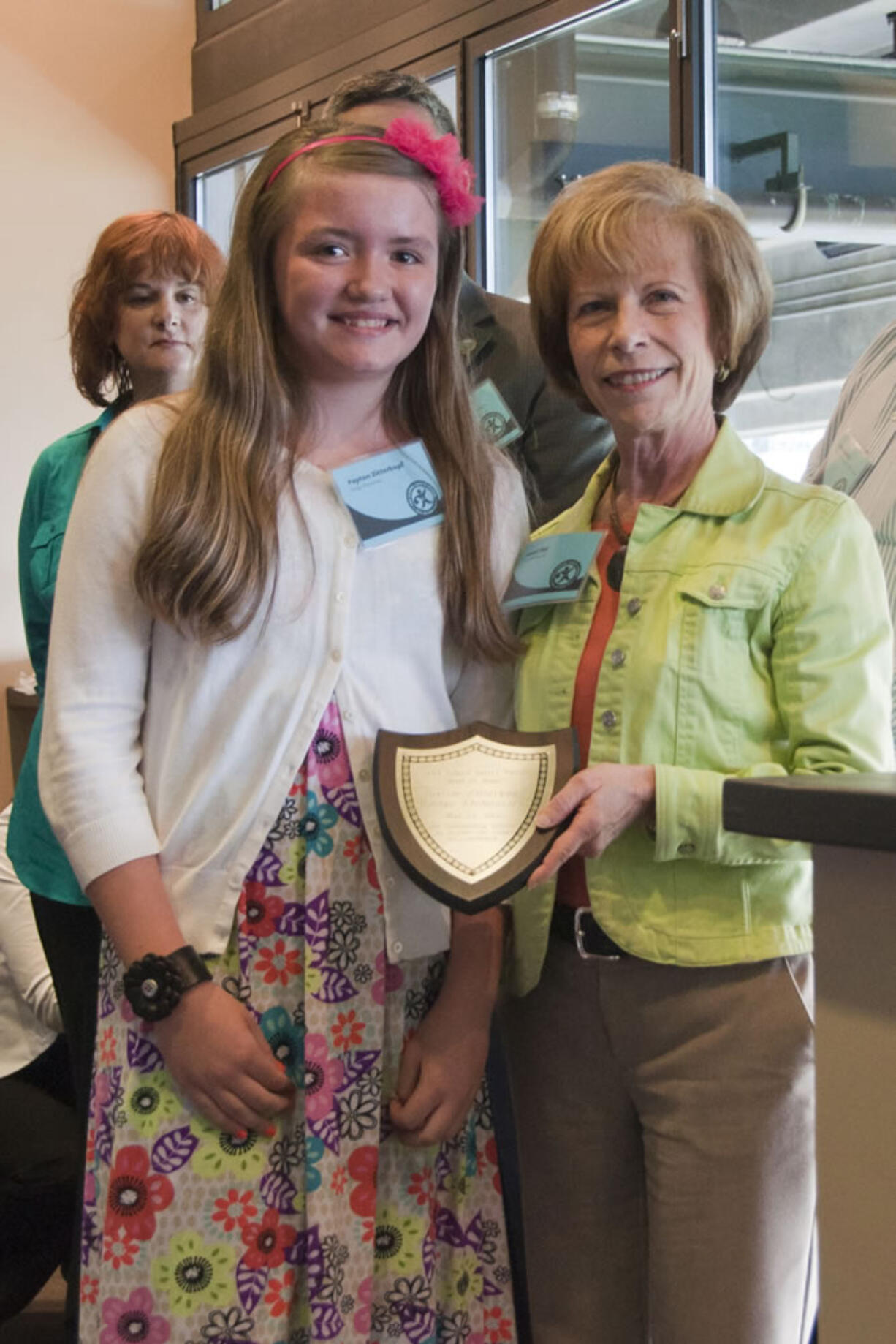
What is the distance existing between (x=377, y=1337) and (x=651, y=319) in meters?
0.99

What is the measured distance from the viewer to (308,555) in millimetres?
1413

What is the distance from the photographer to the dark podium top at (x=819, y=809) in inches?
33.2

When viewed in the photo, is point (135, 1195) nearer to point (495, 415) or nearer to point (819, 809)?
point (819, 809)

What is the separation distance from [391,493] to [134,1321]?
79cm

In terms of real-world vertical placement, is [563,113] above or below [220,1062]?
above

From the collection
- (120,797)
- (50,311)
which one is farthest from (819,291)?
(50,311)

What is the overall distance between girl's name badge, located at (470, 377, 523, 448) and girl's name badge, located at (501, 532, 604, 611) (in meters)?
0.22

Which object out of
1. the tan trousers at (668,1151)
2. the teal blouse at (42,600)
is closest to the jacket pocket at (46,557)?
the teal blouse at (42,600)

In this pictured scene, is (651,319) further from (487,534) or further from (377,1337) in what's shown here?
(377,1337)

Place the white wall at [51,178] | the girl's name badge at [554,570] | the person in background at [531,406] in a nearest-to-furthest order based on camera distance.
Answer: the girl's name badge at [554,570], the person in background at [531,406], the white wall at [51,178]

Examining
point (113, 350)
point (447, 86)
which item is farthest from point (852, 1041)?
point (447, 86)

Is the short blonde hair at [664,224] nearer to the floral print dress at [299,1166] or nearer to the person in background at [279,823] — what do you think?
the person in background at [279,823]

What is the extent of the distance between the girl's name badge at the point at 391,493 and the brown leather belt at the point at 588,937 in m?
0.40

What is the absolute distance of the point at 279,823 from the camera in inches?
53.8
